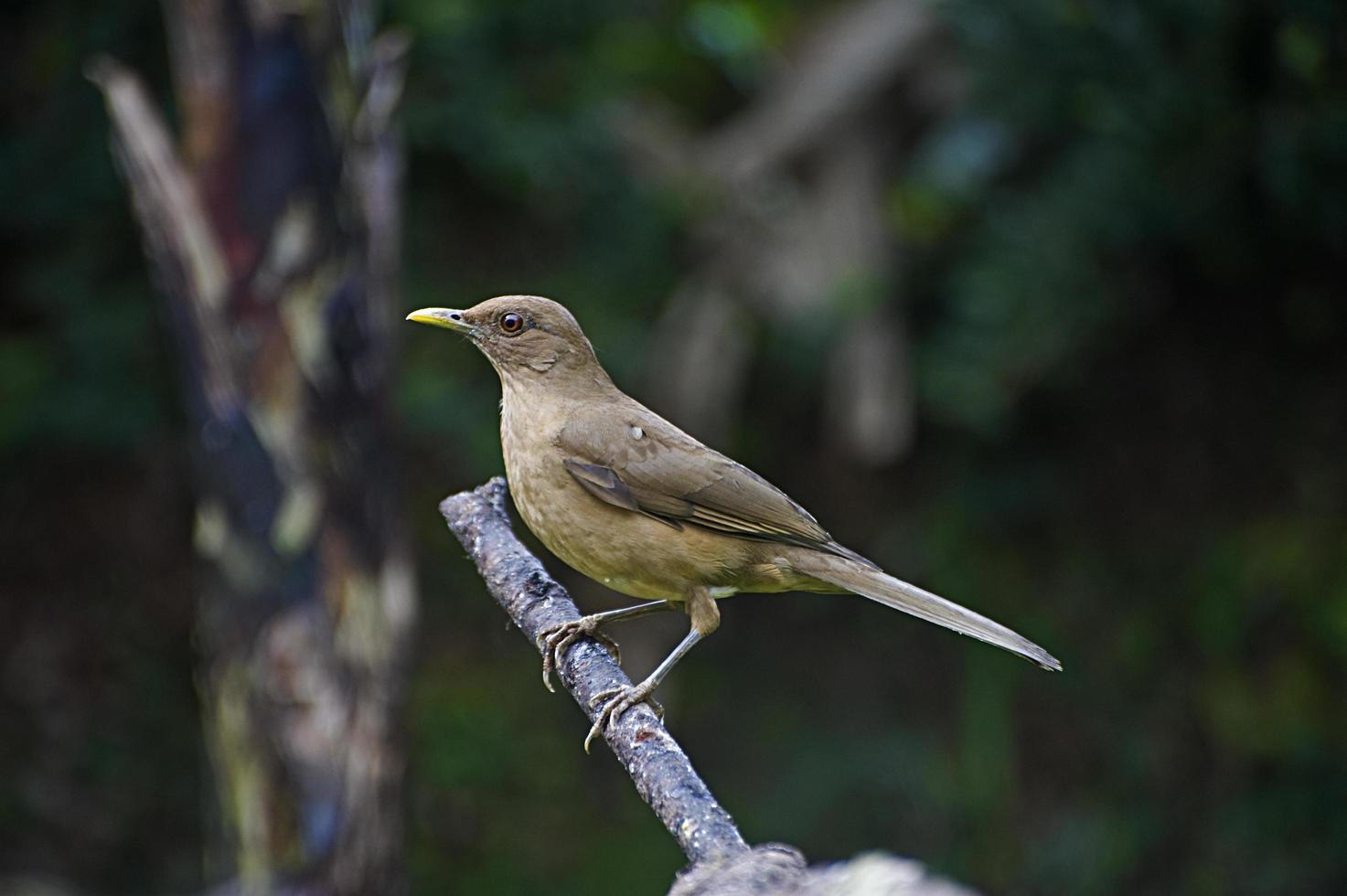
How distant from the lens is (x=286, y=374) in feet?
14.4

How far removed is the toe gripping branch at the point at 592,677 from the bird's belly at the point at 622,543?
0.10 metres

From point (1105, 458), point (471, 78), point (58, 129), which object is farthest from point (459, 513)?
point (1105, 458)

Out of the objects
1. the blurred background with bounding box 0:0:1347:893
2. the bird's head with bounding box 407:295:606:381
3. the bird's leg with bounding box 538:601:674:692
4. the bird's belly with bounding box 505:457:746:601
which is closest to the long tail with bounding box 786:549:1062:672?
the bird's belly with bounding box 505:457:746:601

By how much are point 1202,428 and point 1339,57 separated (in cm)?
200

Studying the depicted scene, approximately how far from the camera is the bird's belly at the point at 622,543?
3.08 metres

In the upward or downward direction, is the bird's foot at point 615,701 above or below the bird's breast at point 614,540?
below

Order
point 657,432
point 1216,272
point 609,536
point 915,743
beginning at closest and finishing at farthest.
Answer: point 609,536
point 657,432
point 1216,272
point 915,743

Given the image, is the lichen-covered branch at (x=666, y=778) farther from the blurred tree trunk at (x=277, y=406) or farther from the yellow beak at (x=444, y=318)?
the blurred tree trunk at (x=277, y=406)

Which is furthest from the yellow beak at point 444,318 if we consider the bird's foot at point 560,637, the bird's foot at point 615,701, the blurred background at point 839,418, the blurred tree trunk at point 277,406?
the blurred background at point 839,418

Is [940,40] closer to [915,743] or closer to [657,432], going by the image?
[915,743]

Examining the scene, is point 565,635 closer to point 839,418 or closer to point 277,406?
point 277,406

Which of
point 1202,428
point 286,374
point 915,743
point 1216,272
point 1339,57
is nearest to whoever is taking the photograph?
point 286,374

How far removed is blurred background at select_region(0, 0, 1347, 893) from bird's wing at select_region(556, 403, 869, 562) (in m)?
1.69

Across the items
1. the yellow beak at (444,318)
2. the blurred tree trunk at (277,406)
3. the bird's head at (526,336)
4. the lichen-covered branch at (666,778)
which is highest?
the blurred tree trunk at (277,406)
